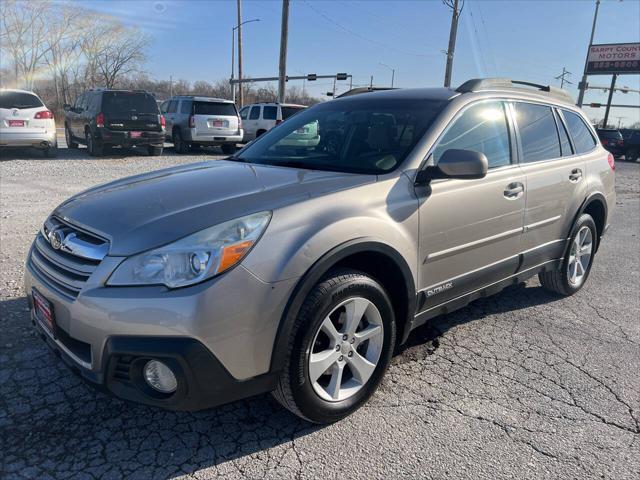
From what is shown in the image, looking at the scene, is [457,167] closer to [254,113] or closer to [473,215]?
[473,215]

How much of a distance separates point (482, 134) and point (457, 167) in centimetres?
82

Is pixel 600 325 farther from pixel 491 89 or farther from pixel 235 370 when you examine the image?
pixel 235 370

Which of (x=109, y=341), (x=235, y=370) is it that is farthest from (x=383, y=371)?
(x=109, y=341)

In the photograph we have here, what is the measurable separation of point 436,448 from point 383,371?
500 mm

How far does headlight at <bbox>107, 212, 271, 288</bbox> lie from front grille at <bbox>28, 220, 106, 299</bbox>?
0.22 m

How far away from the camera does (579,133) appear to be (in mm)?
4727

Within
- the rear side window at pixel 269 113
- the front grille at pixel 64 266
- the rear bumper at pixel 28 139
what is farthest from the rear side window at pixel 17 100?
the front grille at pixel 64 266

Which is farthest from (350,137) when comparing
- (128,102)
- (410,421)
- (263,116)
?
(263,116)

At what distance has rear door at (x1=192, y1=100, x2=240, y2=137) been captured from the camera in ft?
50.8

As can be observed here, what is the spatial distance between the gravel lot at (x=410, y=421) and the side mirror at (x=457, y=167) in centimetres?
127

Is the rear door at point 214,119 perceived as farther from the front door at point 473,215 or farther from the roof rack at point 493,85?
the front door at point 473,215

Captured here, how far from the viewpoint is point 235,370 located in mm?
2197

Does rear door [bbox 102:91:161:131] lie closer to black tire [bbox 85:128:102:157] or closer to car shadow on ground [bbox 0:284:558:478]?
black tire [bbox 85:128:102:157]

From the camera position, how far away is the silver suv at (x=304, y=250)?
2.14 m
